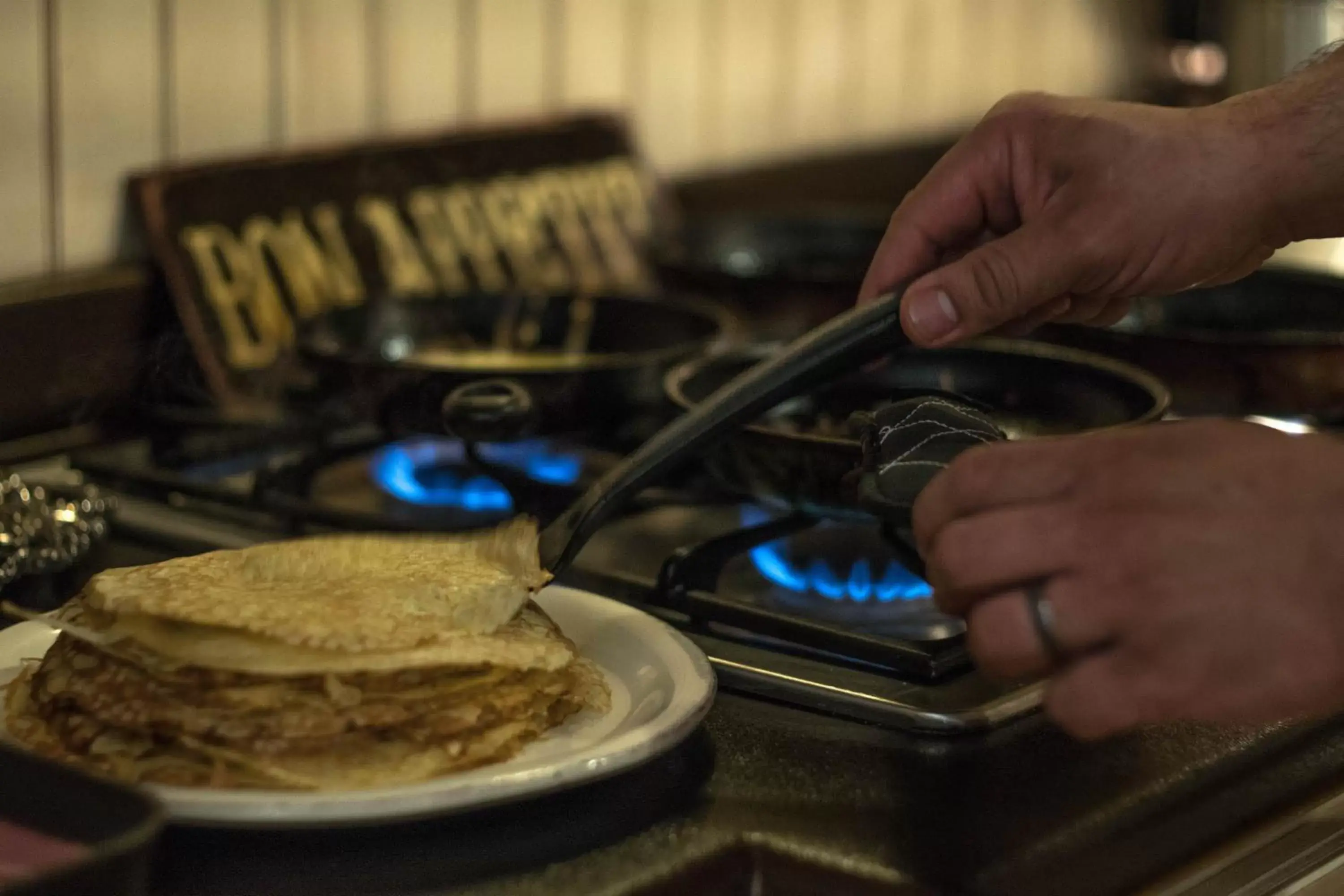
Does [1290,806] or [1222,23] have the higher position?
[1222,23]

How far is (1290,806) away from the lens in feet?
2.60

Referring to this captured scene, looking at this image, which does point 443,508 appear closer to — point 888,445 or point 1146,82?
point 888,445

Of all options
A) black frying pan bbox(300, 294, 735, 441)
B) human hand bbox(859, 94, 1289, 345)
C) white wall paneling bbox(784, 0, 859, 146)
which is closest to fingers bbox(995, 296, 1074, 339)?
human hand bbox(859, 94, 1289, 345)

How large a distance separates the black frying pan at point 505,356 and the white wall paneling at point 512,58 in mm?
269

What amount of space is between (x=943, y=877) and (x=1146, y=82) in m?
2.22

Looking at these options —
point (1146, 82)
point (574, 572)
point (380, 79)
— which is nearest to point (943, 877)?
point (574, 572)

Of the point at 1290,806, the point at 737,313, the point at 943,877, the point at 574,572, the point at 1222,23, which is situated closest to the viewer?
the point at 943,877

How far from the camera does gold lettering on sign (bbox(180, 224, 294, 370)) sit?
129cm

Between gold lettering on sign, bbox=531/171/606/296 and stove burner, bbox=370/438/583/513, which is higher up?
gold lettering on sign, bbox=531/171/606/296

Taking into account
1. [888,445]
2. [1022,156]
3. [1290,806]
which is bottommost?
[1290,806]

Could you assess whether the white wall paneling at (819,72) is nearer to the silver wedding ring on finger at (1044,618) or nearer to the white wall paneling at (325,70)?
the white wall paneling at (325,70)

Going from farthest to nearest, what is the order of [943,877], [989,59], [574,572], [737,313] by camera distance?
[989,59], [737,313], [574,572], [943,877]

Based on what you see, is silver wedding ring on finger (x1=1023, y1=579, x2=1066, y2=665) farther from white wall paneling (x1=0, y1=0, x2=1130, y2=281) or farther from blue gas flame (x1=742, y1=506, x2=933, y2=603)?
white wall paneling (x1=0, y1=0, x2=1130, y2=281)

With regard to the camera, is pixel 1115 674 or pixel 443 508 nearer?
pixel 1115 674
